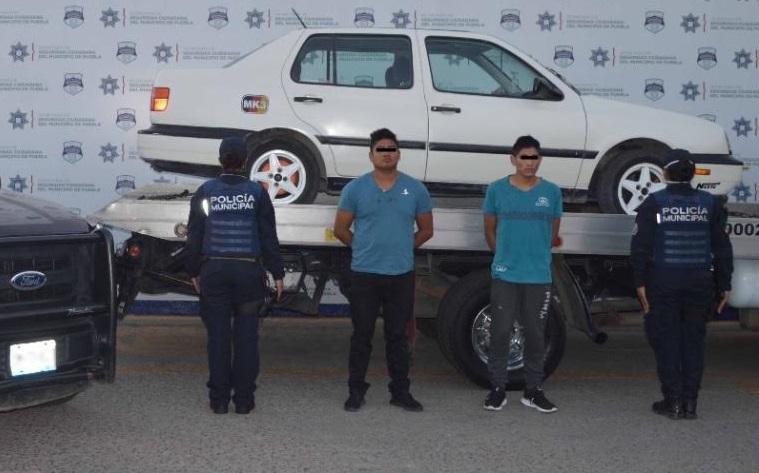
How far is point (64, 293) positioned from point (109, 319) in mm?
302

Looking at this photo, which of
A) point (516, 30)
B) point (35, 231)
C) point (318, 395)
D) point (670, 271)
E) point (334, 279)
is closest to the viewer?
point (35, 231)

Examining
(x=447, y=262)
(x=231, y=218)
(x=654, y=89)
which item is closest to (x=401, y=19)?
(x=654, y=89)

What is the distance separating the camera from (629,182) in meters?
7.34

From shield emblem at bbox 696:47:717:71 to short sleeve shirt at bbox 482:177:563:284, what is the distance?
363 cm

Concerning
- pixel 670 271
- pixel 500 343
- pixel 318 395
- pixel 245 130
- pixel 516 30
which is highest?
pixel 516 30

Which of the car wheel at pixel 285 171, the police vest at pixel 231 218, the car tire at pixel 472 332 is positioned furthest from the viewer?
the car wheel at pixel 285 171

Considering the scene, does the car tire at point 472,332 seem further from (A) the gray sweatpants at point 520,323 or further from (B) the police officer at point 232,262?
(B) the police officer at point 232,262

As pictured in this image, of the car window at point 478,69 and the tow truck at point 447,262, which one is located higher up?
the car window at point 478,69

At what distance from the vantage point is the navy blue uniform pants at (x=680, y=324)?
6.15 m

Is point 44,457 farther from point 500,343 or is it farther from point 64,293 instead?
point 500,343

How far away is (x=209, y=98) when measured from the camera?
7.17 m

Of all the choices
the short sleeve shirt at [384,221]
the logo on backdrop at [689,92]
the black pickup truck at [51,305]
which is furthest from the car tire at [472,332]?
the logo on backdrop at [689,92]

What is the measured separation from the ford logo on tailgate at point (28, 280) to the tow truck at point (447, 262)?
1454 mm

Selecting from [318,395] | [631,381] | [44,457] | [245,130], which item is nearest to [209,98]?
[245,130]
